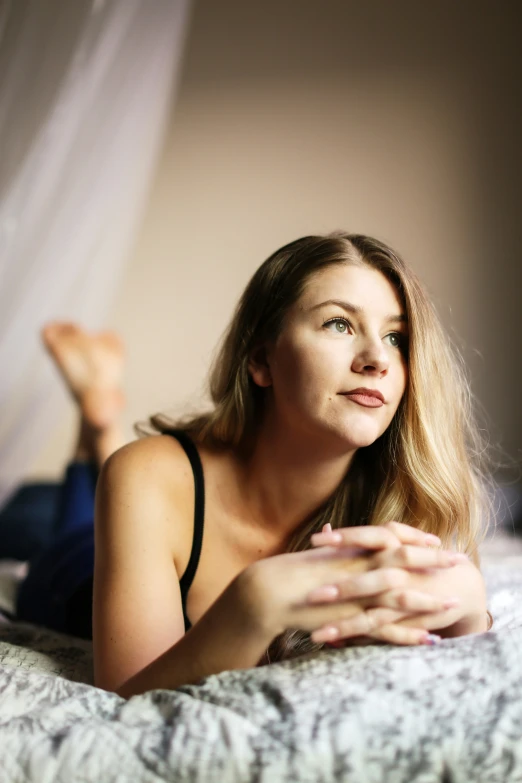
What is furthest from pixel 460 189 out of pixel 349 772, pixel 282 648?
pixel 349 772

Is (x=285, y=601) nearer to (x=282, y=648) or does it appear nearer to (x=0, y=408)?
(x=282, y=648)

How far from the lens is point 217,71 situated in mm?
3338

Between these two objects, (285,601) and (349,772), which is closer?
(349,772)

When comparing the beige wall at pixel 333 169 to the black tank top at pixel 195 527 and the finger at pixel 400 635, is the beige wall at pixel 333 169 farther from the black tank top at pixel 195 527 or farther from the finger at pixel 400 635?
the finger at pixel 400 635

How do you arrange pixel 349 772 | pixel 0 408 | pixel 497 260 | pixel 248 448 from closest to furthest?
pixel 349 772 < pixel 248 448 < pixel 0 408 < pixel 497 260

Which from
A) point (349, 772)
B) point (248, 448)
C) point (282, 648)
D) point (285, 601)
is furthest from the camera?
point (248, 448)

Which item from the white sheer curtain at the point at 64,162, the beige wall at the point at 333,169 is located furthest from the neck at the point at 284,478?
the beige wall at the point at 333,169

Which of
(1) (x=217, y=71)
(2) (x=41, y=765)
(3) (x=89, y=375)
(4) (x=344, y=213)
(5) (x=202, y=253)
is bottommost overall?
(2) (x=41, y=765)

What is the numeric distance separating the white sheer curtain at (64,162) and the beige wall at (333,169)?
1.06 meters

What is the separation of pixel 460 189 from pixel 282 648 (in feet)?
7.67

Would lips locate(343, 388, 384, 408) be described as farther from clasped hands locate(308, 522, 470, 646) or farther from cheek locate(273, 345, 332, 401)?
clasped hands locate(308, 522, 470, 646)

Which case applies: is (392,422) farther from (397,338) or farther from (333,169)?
(333,169)

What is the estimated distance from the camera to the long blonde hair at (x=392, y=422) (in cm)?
130

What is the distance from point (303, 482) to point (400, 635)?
0.45 metres
